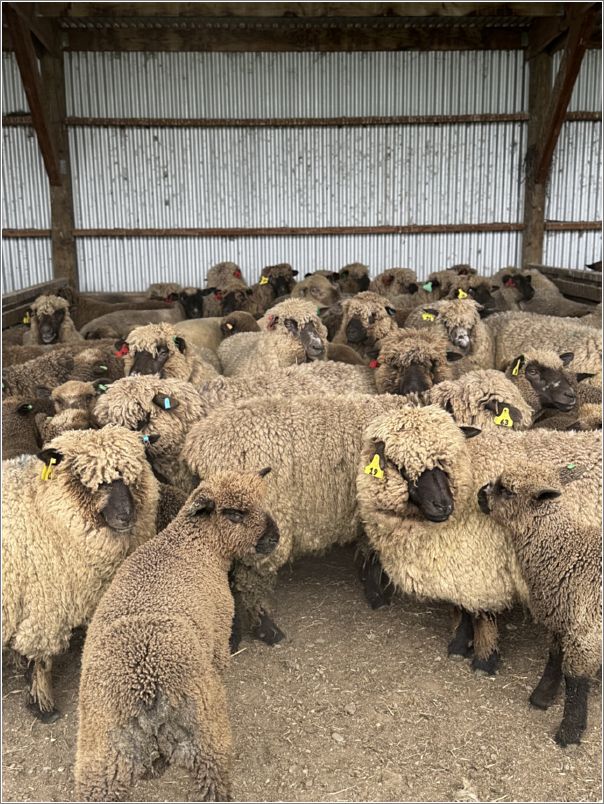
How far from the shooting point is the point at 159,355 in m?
5.46

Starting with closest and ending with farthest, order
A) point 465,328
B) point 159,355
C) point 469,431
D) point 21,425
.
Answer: point 469,431 → point 21,425 → point 159,355 → point 465,328

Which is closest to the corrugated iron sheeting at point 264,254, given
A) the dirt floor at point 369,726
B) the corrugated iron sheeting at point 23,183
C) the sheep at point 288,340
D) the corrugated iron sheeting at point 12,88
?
the corrugated iron sheeting at point 23,183

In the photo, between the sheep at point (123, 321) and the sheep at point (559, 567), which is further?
the sheep at point (123, 321)

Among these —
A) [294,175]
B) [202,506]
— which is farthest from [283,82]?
[202,506]

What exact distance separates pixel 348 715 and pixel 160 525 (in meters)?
1.49

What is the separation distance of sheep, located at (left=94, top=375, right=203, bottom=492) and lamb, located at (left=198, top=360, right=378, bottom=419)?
7.9 inches

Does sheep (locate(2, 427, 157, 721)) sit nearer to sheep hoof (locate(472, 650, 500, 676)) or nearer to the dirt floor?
the dirt floor

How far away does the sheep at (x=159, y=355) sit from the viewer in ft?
17.8

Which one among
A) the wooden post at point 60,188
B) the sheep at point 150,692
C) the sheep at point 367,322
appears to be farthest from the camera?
the wooden post at point 60,188

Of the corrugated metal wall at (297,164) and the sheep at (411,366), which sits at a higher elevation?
the corrugated metal wall at (297,164)

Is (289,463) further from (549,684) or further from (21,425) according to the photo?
(21,425)

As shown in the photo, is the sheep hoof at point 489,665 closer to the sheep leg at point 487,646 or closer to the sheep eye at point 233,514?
the sheep leg at point 487,646

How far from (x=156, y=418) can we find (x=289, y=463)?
0.99 metres

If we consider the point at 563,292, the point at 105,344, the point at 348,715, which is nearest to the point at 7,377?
the point at 105,344
